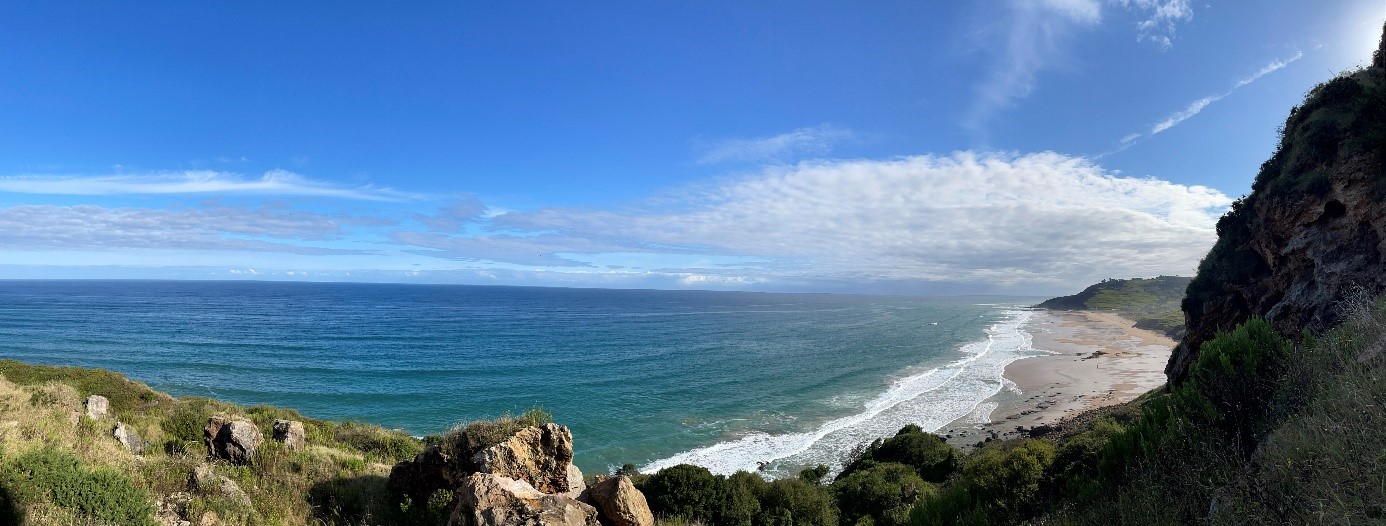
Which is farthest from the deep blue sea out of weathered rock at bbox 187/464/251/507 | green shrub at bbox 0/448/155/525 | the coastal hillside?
the coastal hillside

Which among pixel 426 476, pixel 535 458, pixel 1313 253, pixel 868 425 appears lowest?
pixel 868 425

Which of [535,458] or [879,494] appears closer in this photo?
[535,458]

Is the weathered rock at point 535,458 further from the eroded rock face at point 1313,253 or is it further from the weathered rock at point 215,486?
the eroded rock face at point 1313,253

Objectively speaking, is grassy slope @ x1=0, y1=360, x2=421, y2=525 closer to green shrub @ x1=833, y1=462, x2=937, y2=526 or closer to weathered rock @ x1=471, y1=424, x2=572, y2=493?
weathered rock @ x1=471, y1=424, x2=572, y2=493

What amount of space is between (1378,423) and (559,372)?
41244 mm

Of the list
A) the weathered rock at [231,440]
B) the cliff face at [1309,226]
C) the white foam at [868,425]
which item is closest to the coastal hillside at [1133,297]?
the white foam at [868,425]

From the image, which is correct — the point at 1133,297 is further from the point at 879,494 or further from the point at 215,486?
the point at 215,486

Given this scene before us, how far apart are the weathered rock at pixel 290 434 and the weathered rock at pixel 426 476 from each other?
15.3ft

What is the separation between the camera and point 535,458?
8484mm

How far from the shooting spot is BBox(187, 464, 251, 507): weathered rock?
28.3 feet

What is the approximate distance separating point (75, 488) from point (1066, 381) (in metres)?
50.5

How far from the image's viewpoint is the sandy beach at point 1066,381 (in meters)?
29.7

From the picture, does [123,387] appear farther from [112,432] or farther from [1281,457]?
[1281,457]

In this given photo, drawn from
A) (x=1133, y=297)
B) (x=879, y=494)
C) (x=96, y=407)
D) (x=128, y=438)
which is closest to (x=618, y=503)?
(x=879, y=494)
